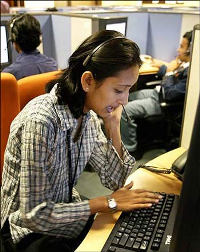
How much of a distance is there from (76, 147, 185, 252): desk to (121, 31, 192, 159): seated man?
1150 mm

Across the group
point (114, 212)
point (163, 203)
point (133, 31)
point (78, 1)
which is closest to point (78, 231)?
point (114, 212)

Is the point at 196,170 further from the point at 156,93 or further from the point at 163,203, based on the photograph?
the point at 156,93

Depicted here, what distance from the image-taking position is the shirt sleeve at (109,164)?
1081mm

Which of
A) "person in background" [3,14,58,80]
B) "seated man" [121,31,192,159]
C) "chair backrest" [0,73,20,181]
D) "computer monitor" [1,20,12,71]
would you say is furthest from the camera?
"computer monitor" [1,20,12,71]

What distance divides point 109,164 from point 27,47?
142cm

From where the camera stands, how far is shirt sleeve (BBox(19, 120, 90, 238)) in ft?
2.62

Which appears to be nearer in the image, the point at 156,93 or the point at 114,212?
the point at 114,212

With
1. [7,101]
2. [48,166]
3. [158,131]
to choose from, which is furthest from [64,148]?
[158,131]

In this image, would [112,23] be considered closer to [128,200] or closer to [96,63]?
[96,63]

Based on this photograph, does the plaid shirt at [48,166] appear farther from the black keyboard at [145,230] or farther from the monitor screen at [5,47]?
the monitor screen at [5,47]

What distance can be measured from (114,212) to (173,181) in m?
0.27

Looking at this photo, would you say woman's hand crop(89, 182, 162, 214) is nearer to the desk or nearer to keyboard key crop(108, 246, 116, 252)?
the desk

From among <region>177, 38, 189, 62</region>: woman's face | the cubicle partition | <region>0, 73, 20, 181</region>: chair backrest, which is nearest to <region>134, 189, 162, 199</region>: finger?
<region>0, 73, 20, 181</region>: chair backrest

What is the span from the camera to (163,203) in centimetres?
89
